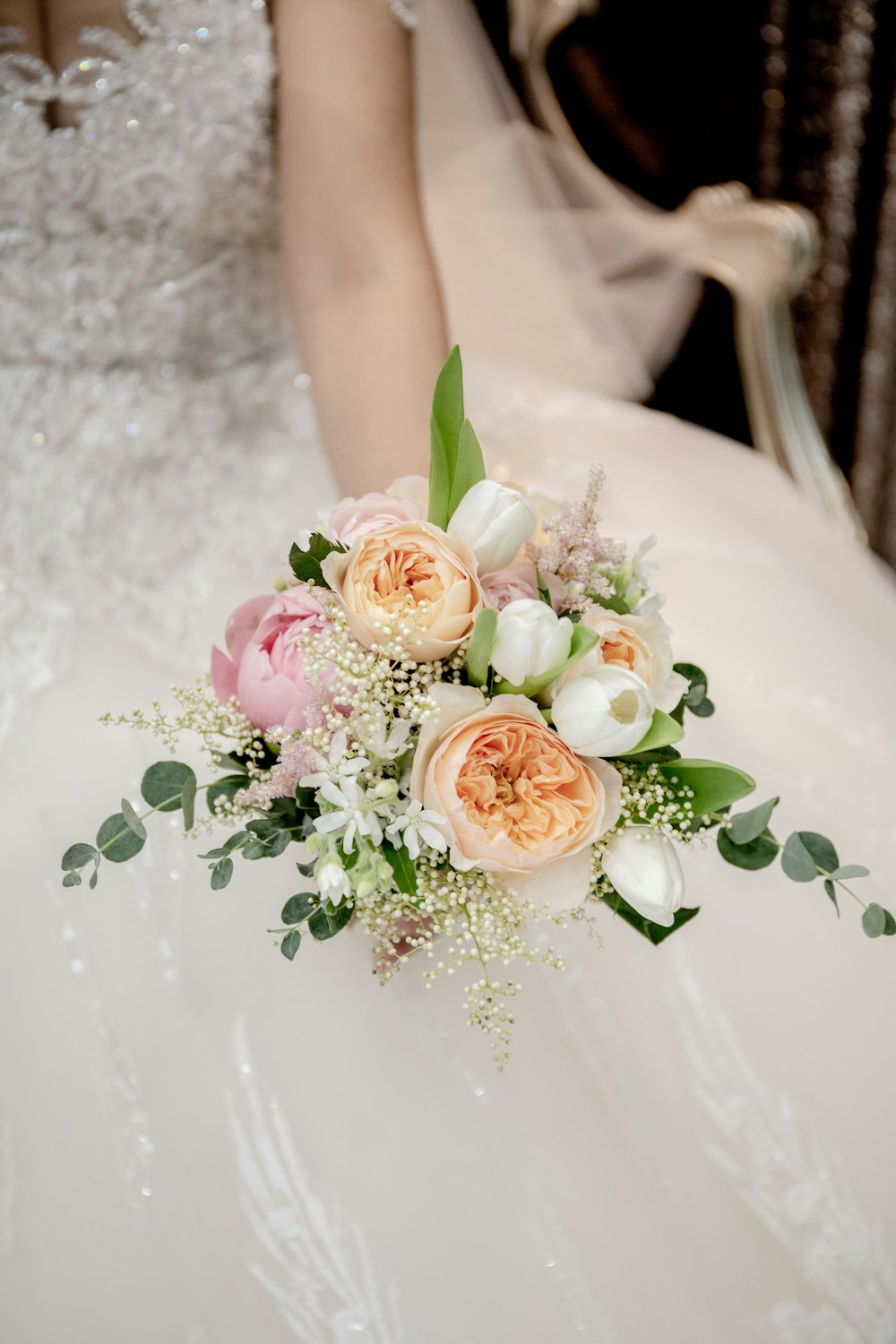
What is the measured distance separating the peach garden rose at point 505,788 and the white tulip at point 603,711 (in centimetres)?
1

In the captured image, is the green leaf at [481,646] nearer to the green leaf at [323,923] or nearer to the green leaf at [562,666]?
the green leaf at [562,666]

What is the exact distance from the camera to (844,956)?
0.78 metres

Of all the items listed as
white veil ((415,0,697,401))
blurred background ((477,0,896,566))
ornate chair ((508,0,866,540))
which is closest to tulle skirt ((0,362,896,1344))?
white veil ((415,0,697,401))

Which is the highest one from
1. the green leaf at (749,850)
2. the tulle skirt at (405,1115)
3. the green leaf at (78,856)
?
the green leaf at (78,856)

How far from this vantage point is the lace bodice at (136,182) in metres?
0.90

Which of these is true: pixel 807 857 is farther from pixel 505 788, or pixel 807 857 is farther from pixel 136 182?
pixel 136 182

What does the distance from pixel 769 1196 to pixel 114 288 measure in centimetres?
95

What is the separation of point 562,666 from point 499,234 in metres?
1.10

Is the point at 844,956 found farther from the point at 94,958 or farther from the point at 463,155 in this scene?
the point at 463,155

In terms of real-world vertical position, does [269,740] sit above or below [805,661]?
above

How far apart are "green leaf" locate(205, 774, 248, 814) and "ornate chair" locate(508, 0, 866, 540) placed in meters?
1.21

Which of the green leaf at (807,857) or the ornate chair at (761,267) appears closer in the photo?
the green leaf at (807,857)

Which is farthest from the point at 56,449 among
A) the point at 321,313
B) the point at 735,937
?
the point at 735,937

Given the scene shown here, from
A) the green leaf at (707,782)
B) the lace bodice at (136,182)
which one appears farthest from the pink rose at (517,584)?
the lace bodice at (136,182)
